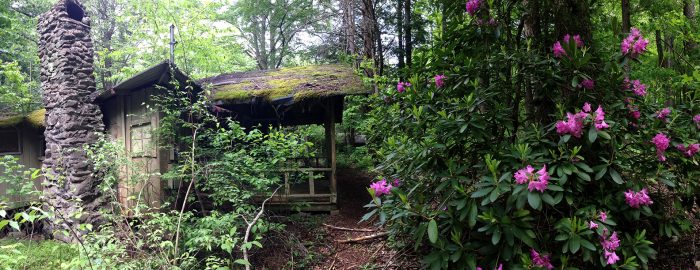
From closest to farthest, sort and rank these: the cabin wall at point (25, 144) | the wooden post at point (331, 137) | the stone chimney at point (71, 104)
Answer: the stone chimney at point (71, 104) → the wooden post at point (331, 137) → the cabin wall at point (25, 144)

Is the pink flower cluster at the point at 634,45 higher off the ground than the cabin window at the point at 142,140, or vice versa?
the pink flower cluster at the point at 634,45

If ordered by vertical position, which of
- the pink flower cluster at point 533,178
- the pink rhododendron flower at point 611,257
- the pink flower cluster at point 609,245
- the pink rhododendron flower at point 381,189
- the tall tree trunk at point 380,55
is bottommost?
the pink rhododendron flower at point 611,257

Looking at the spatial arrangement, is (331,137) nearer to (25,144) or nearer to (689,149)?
(689,149)

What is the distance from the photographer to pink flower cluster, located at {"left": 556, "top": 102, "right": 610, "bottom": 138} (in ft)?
8.41

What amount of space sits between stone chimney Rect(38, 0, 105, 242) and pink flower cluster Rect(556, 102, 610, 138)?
25.3 ft

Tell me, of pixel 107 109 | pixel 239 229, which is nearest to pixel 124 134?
pixel 107 109

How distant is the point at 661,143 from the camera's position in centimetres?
278

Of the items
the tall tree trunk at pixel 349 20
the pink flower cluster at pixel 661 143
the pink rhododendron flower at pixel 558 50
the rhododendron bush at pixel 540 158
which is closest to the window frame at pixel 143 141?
the rhododendron bush at pixel 540 158

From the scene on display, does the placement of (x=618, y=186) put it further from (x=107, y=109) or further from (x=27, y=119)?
(x=27, y=119)

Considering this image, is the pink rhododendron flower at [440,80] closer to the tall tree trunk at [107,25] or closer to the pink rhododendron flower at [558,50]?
the pink rhododendron flower at [558,50]

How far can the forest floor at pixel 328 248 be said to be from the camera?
16.1ft

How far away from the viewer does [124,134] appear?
7.99 m

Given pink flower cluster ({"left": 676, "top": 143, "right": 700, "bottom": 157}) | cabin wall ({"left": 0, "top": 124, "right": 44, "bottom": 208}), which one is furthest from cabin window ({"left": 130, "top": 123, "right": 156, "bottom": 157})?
pink flower cluster ({"left": 676, "top": 143, "right": 700, "bottom": 157})

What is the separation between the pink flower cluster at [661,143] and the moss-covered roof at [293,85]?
448 cm
